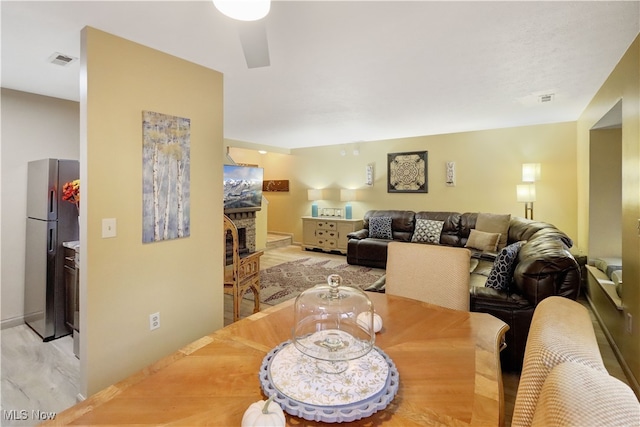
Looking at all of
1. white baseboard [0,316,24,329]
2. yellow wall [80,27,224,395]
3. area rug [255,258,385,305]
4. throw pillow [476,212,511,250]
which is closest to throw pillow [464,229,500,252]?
throw pillow [476,212,511,250]

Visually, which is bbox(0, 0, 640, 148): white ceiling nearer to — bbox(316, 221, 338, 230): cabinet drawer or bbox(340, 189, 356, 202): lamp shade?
bbox(340, 189, 356, 202): lamp shade

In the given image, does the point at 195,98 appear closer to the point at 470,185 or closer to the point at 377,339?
the point at 377,339

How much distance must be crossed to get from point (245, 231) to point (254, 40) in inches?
195

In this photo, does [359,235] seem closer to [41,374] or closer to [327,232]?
[327,232]

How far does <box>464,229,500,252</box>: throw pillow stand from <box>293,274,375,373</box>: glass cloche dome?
3.93 metres

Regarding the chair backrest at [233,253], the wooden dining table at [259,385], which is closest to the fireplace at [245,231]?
the chair backrest at [233,253]

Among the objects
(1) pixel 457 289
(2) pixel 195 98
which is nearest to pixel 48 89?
(2) pixel 195 98

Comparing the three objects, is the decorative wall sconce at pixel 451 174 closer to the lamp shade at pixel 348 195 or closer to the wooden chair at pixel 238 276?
the lamp shade at pixel 348 195

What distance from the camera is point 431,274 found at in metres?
1.88

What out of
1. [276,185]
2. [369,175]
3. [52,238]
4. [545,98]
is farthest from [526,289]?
[276,185]

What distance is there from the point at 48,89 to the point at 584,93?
17.6 ft

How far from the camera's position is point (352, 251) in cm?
560

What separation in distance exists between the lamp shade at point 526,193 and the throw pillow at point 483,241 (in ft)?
2.10

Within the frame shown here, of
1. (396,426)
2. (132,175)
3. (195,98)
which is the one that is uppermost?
(195,98)
